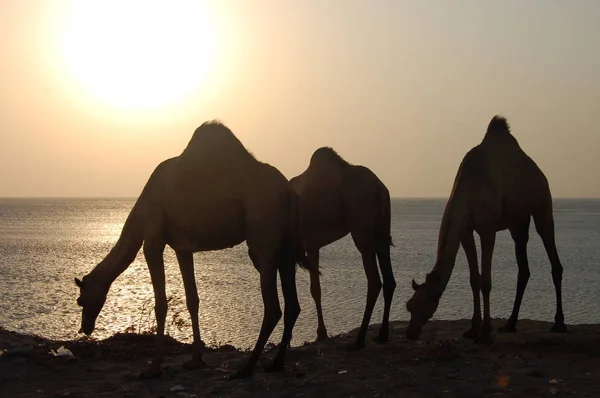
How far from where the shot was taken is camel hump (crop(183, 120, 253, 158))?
33.7 feet

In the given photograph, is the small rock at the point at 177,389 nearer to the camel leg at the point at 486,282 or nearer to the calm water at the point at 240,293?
the camel leg at the point at 486,282

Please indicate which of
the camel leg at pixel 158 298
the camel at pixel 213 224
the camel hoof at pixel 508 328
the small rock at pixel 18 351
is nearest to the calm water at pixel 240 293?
the camel hoof at pixel 508 328

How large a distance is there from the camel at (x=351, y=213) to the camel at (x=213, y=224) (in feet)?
4.90

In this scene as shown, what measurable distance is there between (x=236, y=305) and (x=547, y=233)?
14.3 meters

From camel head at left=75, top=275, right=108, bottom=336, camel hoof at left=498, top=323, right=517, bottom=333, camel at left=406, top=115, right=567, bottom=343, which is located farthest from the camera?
camel hoof at left=498, top=323, right=517, bottom=333

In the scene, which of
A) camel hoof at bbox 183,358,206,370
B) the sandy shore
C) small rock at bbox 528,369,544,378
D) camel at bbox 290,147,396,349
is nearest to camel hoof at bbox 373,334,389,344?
camel at bbox 290,147,396,349

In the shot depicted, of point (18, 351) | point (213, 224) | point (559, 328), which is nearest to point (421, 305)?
point (559, 328)

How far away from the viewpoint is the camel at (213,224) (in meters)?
9.66

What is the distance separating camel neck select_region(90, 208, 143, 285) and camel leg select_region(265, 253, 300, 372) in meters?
2.14

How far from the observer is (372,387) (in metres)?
8.70

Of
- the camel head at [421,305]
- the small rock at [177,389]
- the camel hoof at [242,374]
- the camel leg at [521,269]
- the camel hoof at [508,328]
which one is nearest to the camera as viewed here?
the small rock at [177,389]

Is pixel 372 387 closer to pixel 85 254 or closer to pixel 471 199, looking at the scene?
pixel 471 199

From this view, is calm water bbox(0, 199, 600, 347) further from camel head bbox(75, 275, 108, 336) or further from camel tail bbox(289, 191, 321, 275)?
camel tail bbox(289, 191, 321, 275)

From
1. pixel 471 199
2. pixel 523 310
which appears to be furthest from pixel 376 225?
pixel 523 310
